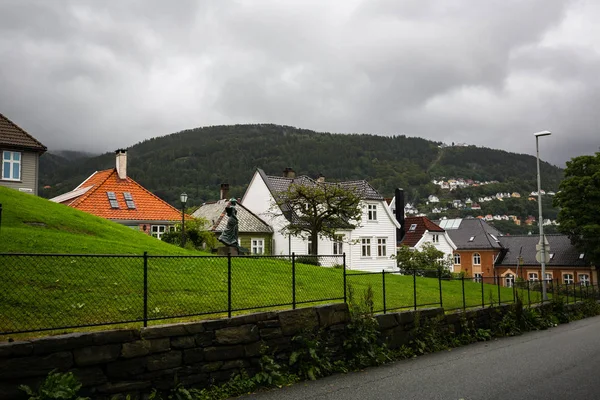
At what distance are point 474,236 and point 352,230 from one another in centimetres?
3346

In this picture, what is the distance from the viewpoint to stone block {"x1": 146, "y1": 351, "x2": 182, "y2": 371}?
8.35m

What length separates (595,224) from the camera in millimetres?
47906

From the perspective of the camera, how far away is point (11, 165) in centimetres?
3359

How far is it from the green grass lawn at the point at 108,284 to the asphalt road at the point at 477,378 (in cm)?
193

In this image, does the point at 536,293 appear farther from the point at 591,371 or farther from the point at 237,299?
the point at 237,299

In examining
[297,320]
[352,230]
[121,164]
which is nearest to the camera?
[297,320]

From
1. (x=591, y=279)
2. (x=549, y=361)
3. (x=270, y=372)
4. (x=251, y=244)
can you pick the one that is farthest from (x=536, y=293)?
(x=591, y=279)

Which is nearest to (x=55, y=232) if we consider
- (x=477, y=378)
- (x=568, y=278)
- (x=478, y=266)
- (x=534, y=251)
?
(x=477, y=378)

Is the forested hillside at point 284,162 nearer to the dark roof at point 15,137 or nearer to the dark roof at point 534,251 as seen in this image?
the dark roof at point 534,251

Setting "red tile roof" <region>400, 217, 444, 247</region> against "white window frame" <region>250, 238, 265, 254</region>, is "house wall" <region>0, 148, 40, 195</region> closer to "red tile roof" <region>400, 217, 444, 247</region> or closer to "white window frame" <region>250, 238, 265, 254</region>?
"white window frame" <region>250, 238, 265, 254</region>

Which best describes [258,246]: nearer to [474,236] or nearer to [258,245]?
[258,245]

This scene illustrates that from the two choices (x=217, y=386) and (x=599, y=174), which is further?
(x=599, y=174)

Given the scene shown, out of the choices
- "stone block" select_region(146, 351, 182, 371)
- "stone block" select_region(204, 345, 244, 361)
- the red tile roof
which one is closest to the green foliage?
"stone block" select_region(146, 351, 182, 371)

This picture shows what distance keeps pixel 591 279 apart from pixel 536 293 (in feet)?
117
